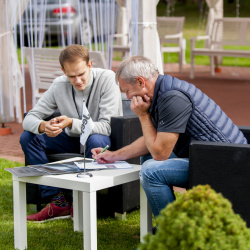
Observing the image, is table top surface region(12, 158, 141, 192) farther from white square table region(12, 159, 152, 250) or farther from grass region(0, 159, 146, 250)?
grass region(0, 159, 146, 250)

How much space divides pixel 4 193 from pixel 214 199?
10.5ft

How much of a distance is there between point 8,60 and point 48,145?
11.3 feet

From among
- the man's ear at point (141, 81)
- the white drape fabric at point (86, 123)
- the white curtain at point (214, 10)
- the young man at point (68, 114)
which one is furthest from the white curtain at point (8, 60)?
the white curtain at point (214, 10)

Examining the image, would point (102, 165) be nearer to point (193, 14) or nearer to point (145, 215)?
point (145, 215)

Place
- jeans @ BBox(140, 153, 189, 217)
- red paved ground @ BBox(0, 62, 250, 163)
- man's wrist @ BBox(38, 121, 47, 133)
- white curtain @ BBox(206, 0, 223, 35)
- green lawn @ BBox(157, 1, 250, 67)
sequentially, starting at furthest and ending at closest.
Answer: green lawn @ BBox(157, 1, 250, 67) < white curtain @ BBox(206, 0, 223, 35) < red paved ground @ BBox(0, 62, 250, 163) < man's wrist @ BBox(38, 121, 47, 133) < jeans @ BBox(140, 153, 189, 217)

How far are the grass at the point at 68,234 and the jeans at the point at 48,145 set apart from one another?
31cm

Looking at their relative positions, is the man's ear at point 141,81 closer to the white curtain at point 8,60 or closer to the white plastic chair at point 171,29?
the white curtain at point 8,60

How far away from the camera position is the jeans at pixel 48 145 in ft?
13.1

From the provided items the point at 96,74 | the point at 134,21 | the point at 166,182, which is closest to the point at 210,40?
the point at 134,21

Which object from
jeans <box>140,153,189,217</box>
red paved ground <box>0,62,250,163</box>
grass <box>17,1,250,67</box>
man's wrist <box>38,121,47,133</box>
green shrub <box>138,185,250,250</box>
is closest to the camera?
green shrub <box>138,185,250,250</box>

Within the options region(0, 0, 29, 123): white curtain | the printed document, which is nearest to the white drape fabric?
the printed document

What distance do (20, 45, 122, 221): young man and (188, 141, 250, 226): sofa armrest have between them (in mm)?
1104

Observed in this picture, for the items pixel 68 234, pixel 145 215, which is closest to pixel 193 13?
pixel 68 234

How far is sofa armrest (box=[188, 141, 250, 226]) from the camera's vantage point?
9.67 ft
